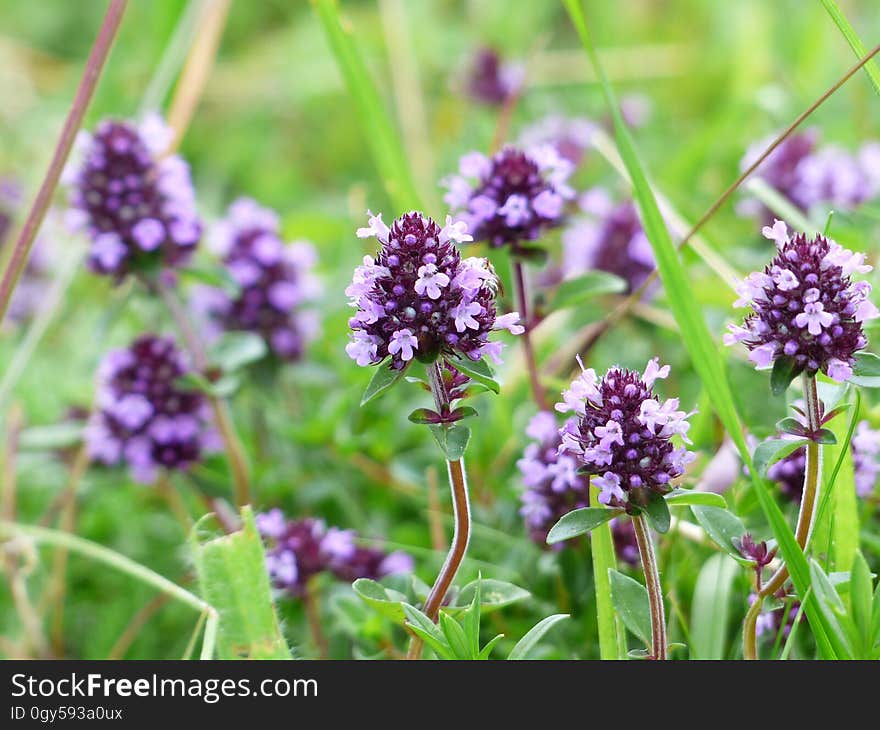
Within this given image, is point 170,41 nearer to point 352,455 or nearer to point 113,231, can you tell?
point 113,231

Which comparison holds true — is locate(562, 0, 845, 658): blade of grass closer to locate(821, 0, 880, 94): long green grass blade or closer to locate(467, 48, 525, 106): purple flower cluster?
locate(821, 0, 880, 94): long green grass blade

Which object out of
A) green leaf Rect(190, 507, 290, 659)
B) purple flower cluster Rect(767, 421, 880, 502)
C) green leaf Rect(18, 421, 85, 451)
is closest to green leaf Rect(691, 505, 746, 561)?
purple flower cluster Rect(767, 421, 880, 502)

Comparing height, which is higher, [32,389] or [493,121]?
[493,121]

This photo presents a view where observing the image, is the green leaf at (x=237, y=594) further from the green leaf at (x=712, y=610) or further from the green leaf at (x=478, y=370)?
the green leaf at (x=712, y=610)

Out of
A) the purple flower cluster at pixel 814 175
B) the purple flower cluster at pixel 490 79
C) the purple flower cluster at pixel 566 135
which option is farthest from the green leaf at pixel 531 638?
the purple flower cluster at pixel 490 79

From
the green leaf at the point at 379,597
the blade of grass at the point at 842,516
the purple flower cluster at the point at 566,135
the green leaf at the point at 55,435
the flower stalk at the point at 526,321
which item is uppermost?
the purple flower cluster at the point at 566,135
